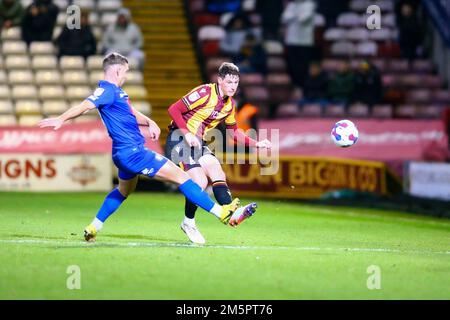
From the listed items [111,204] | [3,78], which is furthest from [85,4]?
[111,204]

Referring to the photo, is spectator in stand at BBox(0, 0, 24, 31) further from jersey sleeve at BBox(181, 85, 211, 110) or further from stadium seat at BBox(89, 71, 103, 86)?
jersey sleeve at BBox(181, 85, 211, 110)

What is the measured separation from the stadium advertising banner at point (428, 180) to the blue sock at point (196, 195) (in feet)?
25.4

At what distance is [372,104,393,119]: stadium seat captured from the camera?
21359mm

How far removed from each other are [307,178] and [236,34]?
480 cm

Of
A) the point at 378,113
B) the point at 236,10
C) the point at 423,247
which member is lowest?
the point at 423,247

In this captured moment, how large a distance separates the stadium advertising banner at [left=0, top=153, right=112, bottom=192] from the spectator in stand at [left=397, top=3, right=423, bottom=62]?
736cm

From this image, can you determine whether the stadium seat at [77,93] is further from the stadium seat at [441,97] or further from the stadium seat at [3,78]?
the stadium seat at [441,97]

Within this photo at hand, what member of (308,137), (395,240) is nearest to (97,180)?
(308,137)

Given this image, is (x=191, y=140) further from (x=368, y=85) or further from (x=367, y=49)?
(x=367, y=49)

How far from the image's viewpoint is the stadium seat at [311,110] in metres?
21.4

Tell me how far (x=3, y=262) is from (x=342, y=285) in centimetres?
300
